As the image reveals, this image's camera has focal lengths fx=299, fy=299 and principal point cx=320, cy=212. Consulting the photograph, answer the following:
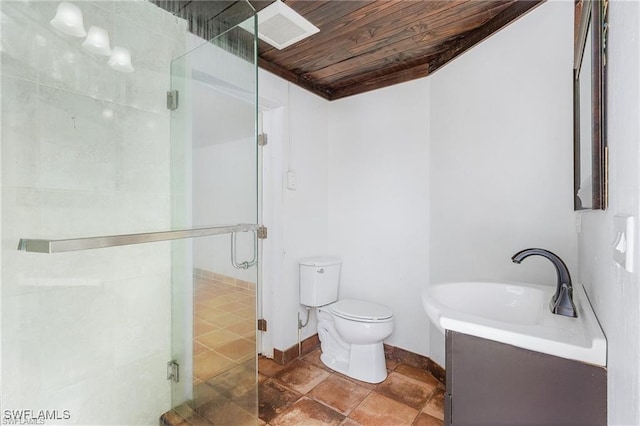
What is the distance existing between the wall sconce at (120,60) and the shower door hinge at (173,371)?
1.45 m

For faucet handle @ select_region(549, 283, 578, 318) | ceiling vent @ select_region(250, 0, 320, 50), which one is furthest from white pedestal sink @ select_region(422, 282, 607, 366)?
ceiling vent @ select_region(250, 0, 320, 50)

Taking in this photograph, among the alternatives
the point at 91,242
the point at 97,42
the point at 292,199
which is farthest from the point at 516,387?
the point at 97,42

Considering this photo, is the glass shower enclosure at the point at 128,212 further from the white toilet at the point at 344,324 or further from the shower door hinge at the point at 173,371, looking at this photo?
the white toilet at the point at 344,324

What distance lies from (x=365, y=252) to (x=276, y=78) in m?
1.55

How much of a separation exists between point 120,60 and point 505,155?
2.04 metres

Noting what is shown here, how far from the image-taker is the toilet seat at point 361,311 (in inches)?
80.0

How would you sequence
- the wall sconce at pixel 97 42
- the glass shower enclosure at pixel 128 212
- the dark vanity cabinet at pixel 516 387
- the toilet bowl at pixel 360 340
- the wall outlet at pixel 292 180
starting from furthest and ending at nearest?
the wall outlet at pixel 292 180
the toilet bowl at pixel 360 340
the wall sconce at pixel 97 42
the glass shower enclosure at pixel 128 212
the dark vanity cabinet at pixel 516 387

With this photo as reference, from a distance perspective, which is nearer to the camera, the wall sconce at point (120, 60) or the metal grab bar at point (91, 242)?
the metal grab bar at point (91, 242)

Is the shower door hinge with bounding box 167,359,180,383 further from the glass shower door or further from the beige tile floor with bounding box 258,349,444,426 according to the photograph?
the beige tile floor with bounding box 258,349,444,426

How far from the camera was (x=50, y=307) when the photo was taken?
1155mm

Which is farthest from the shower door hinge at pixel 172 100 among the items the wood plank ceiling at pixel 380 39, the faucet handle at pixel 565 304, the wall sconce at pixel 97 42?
the faucet handle at pixel 565 304

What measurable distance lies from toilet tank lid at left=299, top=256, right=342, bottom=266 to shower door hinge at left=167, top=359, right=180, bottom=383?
3.64 feet

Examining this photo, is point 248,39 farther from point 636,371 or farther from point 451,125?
point 636,371

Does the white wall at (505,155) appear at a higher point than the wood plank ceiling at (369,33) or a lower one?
lower
